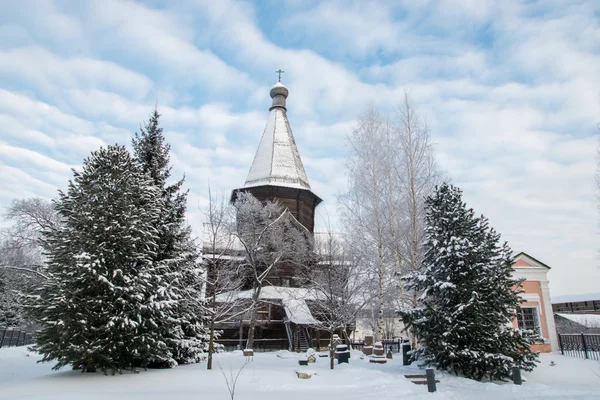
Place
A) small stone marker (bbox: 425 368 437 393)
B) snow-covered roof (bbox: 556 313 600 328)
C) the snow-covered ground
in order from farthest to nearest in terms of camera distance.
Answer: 1. snow-covered roof (bbox: 556 313 600 328)
2. small stone marker (bbox: 425 368 437 393)
3. the snow-covered ground

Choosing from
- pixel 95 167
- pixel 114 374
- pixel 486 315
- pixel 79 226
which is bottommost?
pixel 114 374

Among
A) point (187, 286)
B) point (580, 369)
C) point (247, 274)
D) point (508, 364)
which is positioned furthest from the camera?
point (247, 274)

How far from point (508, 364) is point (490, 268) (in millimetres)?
2721

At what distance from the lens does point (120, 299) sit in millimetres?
10656

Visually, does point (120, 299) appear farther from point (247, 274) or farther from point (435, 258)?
point (247, 274)

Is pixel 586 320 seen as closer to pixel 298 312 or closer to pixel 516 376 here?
pixel 298 312

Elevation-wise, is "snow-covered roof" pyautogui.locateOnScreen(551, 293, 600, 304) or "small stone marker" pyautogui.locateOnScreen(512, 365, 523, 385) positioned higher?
"snow-covered roof" pyautogui.locateOnScreen(551, 293, 600, 304)

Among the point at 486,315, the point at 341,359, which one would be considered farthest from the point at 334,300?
the point at 486,315

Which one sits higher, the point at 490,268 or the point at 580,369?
the point at 490,268

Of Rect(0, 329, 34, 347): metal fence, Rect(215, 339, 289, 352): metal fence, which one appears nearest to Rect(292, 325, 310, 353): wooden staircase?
Rect(215, 339, 289, 352): metal fence

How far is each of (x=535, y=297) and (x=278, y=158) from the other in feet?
65.9

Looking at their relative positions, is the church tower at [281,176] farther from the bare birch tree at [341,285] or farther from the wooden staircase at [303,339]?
the bare birch tree at [341,285]

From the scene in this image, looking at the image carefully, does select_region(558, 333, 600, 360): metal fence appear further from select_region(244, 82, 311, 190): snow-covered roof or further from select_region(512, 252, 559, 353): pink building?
select_region(244, 82, 311, 190): snow-covered roof

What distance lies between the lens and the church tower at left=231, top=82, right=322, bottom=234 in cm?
2947
